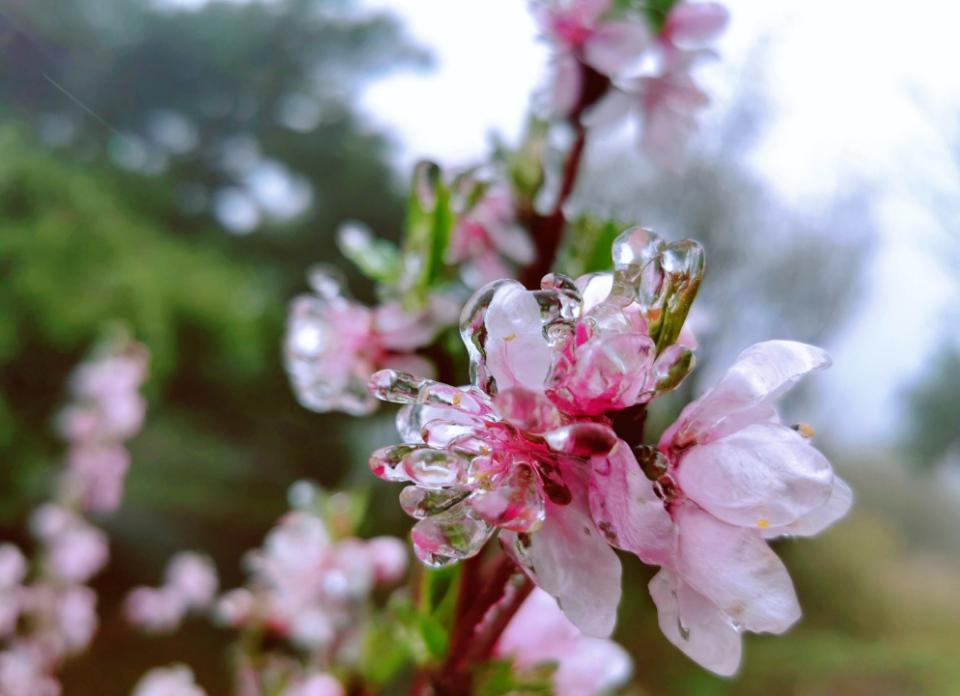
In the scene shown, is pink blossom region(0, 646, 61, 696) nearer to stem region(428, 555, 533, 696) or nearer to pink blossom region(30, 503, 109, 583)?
pink blossom region(30, 503, 109, 583)

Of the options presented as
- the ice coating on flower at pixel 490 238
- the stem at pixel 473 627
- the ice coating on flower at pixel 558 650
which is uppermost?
the ice coating on flower at pixel 490 238

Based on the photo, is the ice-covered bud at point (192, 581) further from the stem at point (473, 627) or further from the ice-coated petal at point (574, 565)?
the ice-coated petal at point (574, 565)

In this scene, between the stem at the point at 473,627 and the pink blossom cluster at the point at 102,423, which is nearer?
the stem at the point at 473,627

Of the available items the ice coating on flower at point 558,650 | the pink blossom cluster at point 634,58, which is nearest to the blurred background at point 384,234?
the pink blossom cluster at point 634,58

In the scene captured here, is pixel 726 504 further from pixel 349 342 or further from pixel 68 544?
pixel 68 544

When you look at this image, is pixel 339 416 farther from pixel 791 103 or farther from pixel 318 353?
pixel 318 353

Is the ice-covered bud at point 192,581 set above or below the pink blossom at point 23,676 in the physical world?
below

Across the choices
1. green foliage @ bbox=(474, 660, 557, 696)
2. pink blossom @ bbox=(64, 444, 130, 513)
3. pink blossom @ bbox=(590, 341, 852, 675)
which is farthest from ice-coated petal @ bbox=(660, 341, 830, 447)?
pink blossom @ bbox=(64, 444, 130, 513)

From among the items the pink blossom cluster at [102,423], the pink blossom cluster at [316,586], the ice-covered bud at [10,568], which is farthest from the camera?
the pink blossom cluster at [102,423]
